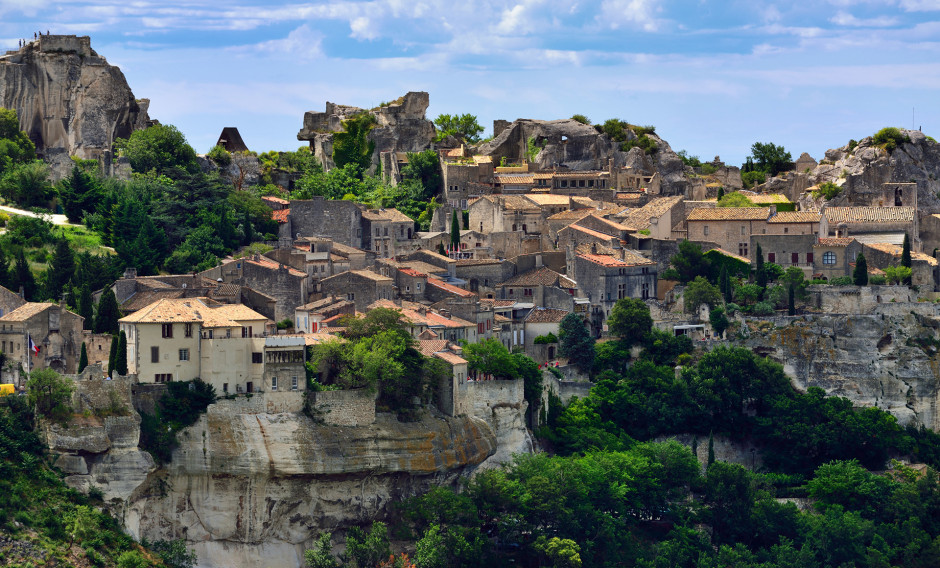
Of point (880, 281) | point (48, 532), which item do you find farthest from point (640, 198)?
point (48, 532)

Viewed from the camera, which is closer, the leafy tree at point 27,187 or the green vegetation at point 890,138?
the leafy tree at point 27,187

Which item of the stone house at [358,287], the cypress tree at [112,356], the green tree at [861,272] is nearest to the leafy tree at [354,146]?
the stone house at [358,287]

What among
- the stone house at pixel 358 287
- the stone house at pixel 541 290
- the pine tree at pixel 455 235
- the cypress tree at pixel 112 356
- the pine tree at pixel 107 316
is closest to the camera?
the cypress tree at pixel 112 356

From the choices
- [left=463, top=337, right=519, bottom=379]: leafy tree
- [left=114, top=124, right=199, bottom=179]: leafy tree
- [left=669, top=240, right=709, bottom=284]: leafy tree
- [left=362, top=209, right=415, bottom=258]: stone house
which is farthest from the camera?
[left=114, top=124, right=199, bottom=179]: leafy tree

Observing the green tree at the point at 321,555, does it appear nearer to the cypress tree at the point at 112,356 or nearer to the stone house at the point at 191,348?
the stone house at the point at 191,348

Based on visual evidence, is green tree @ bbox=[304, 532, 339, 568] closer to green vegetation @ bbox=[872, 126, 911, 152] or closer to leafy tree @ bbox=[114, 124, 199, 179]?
leafy tree @ bbox=[114, 124, 199, 179]

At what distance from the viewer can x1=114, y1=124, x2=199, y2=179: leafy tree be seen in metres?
89.1

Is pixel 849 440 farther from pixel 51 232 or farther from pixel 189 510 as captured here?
pixel 51 232

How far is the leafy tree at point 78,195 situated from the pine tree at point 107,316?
16.5 meters

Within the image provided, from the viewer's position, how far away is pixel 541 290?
7981cm

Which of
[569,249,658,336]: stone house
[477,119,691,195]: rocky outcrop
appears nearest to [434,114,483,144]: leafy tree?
[477,119,691,195]: rocky outcrop

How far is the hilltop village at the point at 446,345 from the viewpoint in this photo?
2518 inches

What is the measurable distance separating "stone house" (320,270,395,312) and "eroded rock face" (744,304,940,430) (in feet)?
54.7

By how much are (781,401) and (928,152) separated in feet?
81.3
